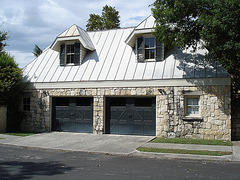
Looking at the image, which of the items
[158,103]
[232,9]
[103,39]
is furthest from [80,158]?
[103,39]

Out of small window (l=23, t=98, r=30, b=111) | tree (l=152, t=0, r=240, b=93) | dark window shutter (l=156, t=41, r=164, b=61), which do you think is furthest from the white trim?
dark window shutter (l=156, t=41, r=164, b=61)

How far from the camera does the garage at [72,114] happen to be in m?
15.8

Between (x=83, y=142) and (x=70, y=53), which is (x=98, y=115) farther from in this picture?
(x=70, y=53)

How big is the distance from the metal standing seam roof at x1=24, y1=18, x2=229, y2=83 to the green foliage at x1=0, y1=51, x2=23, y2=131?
101 cm

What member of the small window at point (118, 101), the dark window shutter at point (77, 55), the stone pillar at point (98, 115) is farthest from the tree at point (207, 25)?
the dark window shutter at point (77, 55)

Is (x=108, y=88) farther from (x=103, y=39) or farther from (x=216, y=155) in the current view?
(x=216, y=155)

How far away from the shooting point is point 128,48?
16.9 meters

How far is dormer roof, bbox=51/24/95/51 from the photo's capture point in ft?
55.3

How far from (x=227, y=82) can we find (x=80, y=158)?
8.17m

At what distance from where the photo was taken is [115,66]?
15859mm

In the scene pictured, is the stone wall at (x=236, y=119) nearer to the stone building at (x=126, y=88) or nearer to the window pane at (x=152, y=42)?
the stone building at (x=126, y=88)

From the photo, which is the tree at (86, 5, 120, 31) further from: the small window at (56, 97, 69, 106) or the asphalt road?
Answer: the asphalt road

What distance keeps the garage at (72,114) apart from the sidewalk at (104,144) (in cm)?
66

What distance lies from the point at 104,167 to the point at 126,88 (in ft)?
23.9
